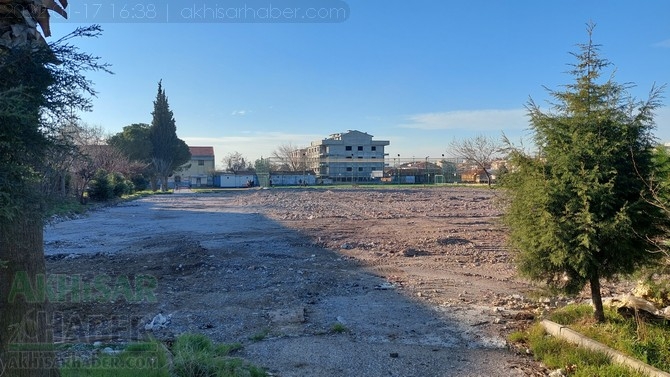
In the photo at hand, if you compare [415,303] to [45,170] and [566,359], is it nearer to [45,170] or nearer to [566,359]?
[566,359]

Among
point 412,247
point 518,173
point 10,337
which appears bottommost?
point 412,247

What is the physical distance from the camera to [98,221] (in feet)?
74.6

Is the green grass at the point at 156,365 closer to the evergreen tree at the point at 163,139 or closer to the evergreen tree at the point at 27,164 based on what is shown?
the evergreen tree at the point at 27,164

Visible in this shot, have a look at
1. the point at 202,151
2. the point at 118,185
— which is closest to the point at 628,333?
the point at 118,185

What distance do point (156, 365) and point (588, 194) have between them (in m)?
5.24

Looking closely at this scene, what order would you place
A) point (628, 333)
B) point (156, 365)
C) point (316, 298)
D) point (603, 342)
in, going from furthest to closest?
point (316, 298)
point (628, 333)
point (603, 342)
point (156, 365)

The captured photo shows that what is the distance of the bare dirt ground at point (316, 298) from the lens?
5254 millimetres

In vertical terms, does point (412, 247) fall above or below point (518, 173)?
below

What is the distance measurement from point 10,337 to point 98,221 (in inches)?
863

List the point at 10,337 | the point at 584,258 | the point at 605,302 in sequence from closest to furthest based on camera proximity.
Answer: the point at 10,337
the point at 584,258
the point at 605,302

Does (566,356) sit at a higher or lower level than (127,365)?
lower

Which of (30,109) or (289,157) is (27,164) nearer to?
(30,109)

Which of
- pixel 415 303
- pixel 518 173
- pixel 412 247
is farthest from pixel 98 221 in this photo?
pixel 518 173

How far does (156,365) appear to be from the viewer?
13.2 feet
